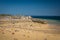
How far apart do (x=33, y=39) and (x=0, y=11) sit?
230 centimetres

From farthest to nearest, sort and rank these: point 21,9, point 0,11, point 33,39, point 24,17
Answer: point 24,17 → point 21,9 → point 0,11 → point 33,39

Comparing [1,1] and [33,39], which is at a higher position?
[1,1]

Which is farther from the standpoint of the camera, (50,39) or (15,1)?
(15,1)

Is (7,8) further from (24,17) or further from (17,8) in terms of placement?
(24,17)

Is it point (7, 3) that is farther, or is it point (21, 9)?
point (21, 9)

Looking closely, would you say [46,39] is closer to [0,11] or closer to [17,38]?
[17,38]

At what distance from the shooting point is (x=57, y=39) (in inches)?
137

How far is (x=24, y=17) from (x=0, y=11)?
3.64 metres

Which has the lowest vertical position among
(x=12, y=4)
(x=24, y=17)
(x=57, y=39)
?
(x=57, y=39)

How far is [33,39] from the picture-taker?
3.29m

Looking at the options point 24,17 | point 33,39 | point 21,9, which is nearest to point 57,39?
point 33,39

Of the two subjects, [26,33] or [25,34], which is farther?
[26,33]

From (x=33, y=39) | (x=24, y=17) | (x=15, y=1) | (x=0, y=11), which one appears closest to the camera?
(x=33, y=39)

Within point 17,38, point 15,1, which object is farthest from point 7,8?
point 17,38
